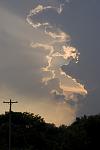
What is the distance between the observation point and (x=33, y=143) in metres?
130

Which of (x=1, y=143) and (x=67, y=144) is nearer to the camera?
(x=67, y=144)

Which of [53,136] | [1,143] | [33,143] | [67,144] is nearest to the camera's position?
[67,144]

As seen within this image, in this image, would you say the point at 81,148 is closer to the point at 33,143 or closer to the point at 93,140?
the point at 93,140

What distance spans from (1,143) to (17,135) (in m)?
10.4

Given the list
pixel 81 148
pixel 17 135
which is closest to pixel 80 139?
pixel 81 148

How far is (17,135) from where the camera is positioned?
A: 13188 centimetres

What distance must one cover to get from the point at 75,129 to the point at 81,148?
168 inches

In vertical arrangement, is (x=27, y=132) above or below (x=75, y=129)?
above

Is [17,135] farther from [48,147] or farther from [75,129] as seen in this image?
[75,129]

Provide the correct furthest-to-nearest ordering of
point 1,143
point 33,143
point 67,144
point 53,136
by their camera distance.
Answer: point 53,136 → point 33,143 → point 1,143 → point 67,144

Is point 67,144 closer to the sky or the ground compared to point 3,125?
closer to the ground

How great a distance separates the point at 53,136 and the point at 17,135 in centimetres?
1060

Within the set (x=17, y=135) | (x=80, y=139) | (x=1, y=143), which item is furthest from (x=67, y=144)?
(x=17, y=135)

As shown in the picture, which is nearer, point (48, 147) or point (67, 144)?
point (67, 144)
